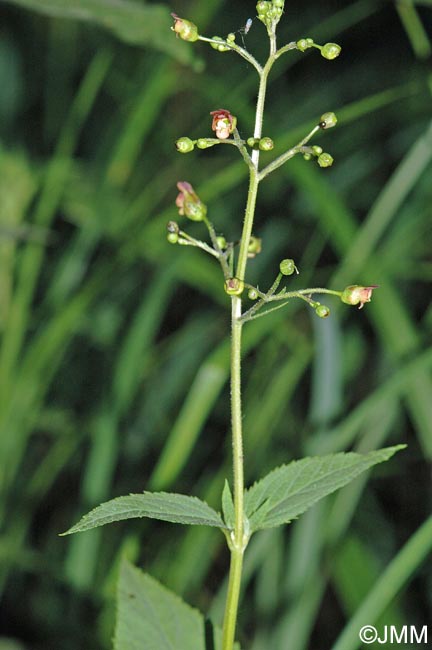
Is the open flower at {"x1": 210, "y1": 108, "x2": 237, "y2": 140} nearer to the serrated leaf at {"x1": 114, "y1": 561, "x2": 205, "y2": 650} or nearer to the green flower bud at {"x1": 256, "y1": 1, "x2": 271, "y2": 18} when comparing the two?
the green flower bud at {"x1": 256, "y1": 1, "x2": 271, "y2": 18}

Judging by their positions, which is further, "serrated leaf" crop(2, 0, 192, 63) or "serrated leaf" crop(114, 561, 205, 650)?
"serrated leaf" crop(2, 0, 192, 63)

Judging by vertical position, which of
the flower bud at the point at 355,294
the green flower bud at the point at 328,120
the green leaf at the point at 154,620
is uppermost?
the green flower bud at the point at 328,120

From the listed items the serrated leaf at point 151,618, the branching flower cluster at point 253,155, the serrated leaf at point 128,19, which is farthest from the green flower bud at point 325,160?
the serrated leaf at point 151,618

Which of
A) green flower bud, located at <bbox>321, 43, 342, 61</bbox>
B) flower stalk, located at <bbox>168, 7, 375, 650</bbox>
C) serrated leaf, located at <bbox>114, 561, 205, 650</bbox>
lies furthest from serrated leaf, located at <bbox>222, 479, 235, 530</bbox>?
green flower bud, located at <bbox>321, 43, 342, 61</bbox>

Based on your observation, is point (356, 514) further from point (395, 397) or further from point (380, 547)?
point (395, 397)

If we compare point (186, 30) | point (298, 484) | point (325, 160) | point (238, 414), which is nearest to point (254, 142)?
point (325, 160)

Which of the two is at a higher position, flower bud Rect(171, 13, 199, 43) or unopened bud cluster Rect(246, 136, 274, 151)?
flower bud Rect(171, 13, 199, 43)

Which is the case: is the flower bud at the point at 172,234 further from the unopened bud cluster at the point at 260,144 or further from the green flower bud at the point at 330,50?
the green flower bud at the point at 330,50
